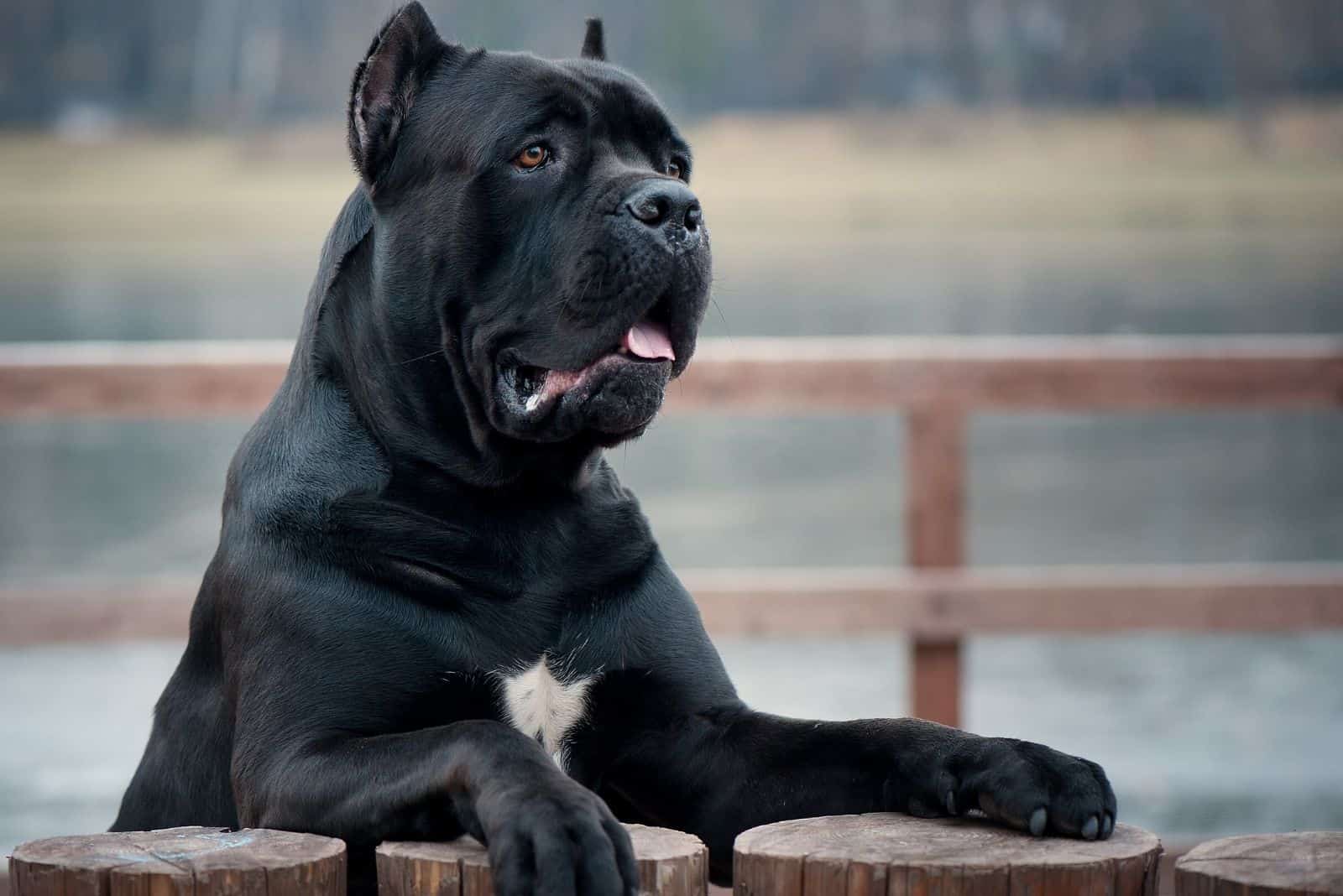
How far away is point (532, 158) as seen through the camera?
2188mm

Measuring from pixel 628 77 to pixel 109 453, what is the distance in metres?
15.4

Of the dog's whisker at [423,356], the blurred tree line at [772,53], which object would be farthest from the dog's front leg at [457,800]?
the blurred tree line at [772,53]

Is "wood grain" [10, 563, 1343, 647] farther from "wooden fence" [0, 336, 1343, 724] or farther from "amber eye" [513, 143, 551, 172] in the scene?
"amber eye" [513, 143, 551, 172]

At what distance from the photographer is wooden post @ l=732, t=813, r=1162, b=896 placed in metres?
1.62

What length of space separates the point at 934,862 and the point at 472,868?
467 millimetres

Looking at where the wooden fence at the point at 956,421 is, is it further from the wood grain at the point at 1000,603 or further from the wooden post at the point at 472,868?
the wooden post at the point at 472,868

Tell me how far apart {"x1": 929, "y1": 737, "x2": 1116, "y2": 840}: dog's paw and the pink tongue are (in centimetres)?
69

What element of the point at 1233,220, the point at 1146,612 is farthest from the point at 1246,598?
the point at 1233,220

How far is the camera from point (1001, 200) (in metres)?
19.3

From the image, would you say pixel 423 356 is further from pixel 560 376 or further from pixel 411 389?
pixel 560 376

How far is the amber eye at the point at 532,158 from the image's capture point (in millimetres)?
2178

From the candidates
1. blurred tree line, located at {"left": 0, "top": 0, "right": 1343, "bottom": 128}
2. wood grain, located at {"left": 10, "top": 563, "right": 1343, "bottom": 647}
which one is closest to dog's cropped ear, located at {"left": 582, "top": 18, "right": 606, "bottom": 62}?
wood grain, located at {"left": 10, "top": 563, "right": 1343, "bottom": 647}

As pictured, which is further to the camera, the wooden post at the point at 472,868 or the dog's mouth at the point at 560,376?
the dog's mouth at the point at 560,376

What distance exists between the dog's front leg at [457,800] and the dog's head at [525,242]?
503 millimetres
